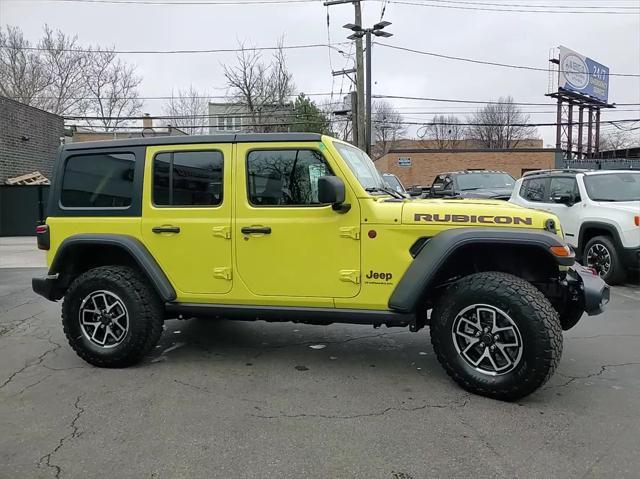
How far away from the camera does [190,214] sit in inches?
172

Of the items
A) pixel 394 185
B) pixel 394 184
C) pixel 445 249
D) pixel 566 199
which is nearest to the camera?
pixel 445 249

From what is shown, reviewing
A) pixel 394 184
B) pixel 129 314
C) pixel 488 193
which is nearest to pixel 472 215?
pixel 129 314

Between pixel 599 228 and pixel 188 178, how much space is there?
256 inches

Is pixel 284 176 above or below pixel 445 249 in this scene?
above

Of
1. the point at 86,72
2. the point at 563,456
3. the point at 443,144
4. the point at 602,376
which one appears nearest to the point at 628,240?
the point at 602,376

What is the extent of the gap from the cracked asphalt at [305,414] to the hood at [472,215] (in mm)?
1263

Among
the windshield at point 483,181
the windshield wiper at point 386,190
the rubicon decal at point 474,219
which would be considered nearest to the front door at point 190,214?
the windshield wiper at point 386,190

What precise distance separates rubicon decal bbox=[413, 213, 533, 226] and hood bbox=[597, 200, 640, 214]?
194 inches

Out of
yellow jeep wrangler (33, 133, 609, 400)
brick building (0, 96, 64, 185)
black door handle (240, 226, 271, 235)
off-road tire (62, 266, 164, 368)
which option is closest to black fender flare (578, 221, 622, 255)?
yellow jeep wrangler (33, 133, 609, 400)

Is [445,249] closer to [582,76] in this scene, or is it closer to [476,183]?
[476,183]

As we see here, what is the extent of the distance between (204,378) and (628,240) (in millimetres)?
6466

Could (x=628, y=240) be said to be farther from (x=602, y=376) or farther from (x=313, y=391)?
(x=313, y=391)

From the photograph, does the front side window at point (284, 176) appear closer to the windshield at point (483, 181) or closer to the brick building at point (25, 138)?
the windshield at point (483, 181)

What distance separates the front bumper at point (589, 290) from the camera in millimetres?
3773
